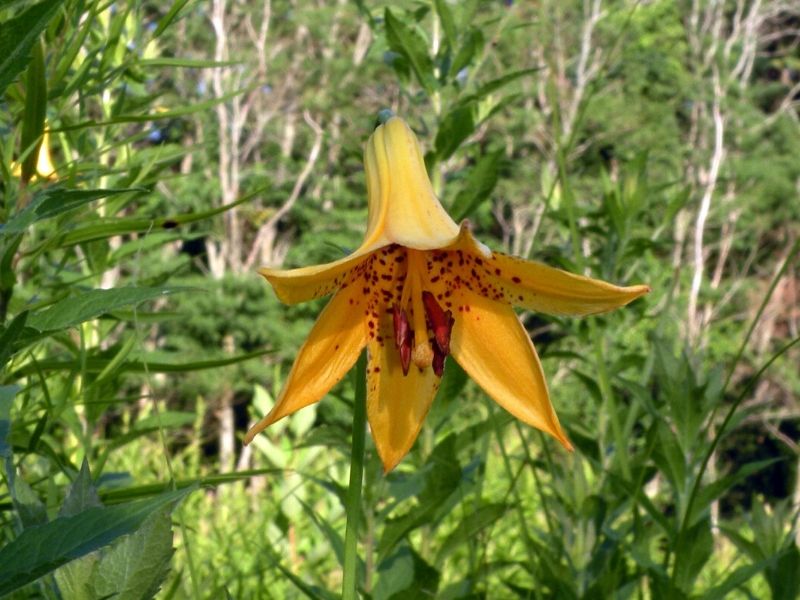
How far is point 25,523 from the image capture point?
0.73 metres

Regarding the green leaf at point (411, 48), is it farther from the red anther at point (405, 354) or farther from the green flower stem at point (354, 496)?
the green flower stem at point (354, 496)

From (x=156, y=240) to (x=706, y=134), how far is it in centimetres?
1785

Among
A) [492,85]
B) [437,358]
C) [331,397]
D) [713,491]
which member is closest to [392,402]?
[437,358]

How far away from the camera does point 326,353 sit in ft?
3.09

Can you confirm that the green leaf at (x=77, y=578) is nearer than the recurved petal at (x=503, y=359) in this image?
Yes

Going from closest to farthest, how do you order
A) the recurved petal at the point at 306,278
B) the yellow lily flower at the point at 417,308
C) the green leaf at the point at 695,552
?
the recurved petal at the point at 306,278 → the yellow lily flower at the point at 417,308 → the green leaf at the point at 695,552

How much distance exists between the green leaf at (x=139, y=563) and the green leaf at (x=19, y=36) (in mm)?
265

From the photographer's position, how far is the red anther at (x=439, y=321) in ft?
3.24

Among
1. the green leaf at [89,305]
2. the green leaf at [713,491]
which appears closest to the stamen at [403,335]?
the green leaf at [89,305]

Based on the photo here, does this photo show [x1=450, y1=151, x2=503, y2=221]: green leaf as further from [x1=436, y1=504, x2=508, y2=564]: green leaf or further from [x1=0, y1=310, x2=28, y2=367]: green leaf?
[x1=0, y1=310, x2=28, y2=367]: green leaf

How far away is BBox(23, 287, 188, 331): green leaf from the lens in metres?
0.75

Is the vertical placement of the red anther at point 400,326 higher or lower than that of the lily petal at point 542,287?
lower

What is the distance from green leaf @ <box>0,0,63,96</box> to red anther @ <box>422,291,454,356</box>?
0.44 metres

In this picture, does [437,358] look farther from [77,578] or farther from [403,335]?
[77,578]
